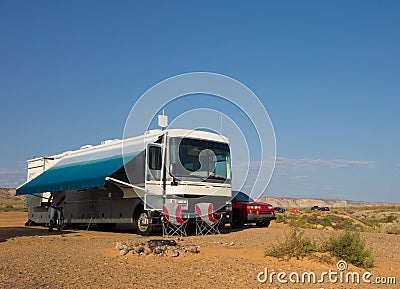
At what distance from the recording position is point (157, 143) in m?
16.8

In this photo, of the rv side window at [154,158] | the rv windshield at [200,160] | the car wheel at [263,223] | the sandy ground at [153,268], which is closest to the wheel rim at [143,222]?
the rv side window at [154,158]

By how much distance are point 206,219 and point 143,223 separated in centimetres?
229

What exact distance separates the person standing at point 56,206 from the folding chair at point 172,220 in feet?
18.4

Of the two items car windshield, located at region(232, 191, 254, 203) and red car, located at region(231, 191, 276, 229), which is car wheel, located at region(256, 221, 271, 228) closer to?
red car, located at region(231, 191, 276, 229)

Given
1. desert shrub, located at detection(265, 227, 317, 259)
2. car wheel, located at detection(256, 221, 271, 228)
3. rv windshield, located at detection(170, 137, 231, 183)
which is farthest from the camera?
car wheel, located at detection(256, 221, 271, 228)

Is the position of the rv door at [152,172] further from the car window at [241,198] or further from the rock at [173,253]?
the car window at [241,198]

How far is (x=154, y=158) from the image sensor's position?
16672 millimetres

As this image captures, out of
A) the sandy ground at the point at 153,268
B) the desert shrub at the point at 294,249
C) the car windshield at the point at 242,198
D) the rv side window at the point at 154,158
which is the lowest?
the sandy ground at the point at 153,268

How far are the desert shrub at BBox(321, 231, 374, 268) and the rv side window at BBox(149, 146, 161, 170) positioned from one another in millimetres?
7137

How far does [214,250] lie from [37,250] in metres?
4.60

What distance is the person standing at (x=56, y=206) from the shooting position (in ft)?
66.8

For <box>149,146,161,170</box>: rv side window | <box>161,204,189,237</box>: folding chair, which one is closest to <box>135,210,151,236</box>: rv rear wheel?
<box>161,204,189,237</box>: folding chair

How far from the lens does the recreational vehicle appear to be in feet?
54.5

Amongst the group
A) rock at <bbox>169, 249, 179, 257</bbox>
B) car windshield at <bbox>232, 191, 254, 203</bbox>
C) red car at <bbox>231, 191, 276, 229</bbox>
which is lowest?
rock at <bbox>169, 249, 179, 257</bbox>
